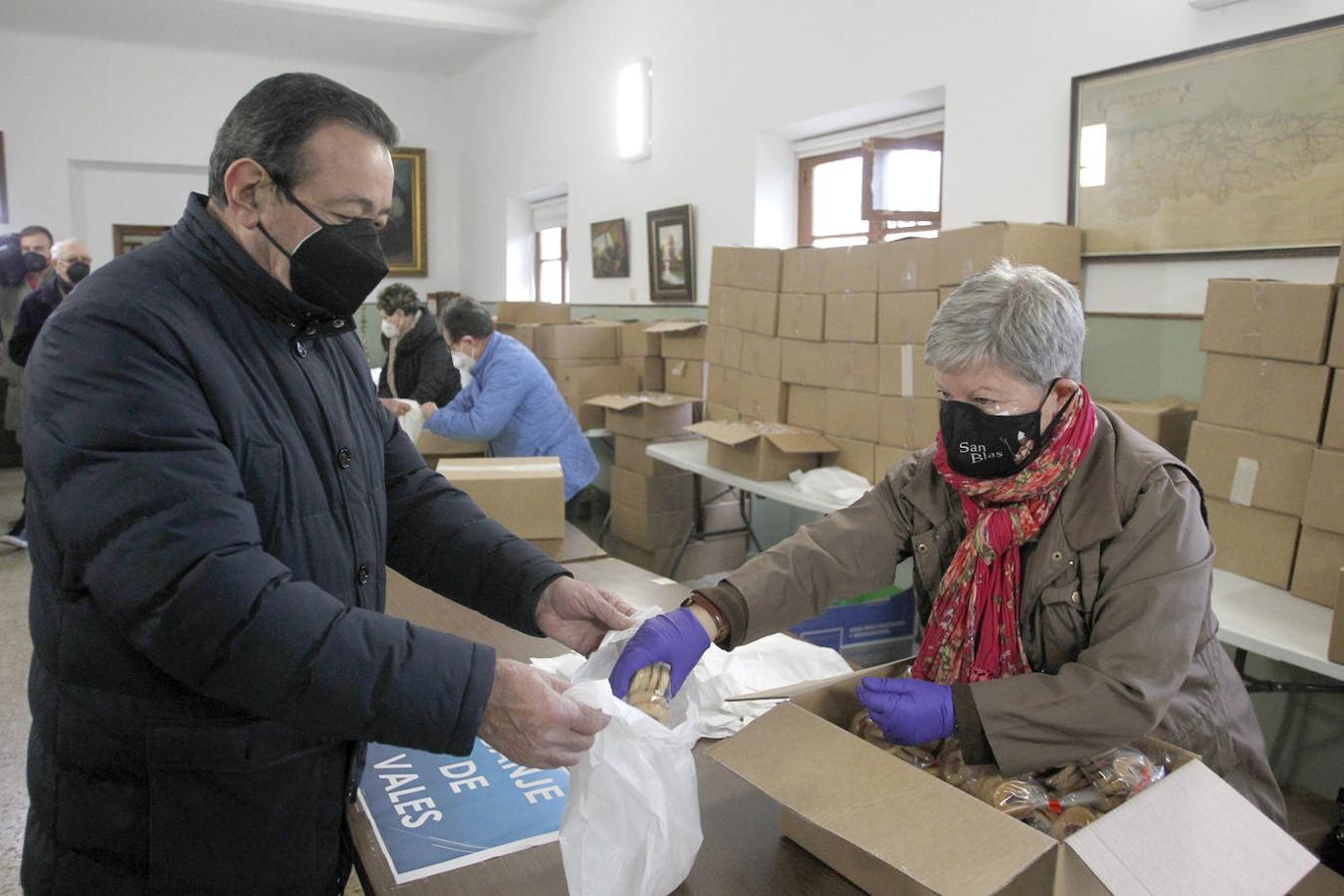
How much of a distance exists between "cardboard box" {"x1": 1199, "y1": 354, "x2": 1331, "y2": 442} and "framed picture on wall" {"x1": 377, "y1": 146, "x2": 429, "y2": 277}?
7.47 meters

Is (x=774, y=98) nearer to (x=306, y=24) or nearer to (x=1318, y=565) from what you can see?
(x=1318, y=565)

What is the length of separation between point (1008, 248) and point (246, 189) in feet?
7.49

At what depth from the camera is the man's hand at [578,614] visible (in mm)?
1289

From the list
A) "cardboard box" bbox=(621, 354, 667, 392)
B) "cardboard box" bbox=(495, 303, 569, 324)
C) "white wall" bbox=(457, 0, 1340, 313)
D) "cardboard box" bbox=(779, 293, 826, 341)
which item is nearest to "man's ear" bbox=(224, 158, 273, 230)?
"white wall" bbox=(457, 0, 1340, 313)

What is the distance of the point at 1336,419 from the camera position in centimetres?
199

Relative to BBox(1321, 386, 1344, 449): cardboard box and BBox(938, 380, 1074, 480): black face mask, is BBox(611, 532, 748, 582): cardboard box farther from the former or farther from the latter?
BBox(938, 380, 1074, 480): black face mask

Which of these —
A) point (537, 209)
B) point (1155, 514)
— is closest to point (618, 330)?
point (537, 209)

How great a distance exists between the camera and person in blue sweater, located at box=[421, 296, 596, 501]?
13.0 feet

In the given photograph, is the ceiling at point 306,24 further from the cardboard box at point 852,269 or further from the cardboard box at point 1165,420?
the cardboard box at point 1165,420

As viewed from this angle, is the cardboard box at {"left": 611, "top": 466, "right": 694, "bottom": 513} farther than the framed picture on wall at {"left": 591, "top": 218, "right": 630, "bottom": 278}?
No

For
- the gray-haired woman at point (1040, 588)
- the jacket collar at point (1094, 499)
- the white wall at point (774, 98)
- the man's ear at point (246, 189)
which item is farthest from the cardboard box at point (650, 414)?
the man's ear at point (246, 189)

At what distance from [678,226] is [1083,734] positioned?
14.9 feet

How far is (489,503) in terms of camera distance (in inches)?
98.7

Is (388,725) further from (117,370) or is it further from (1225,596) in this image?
(1225,596)
